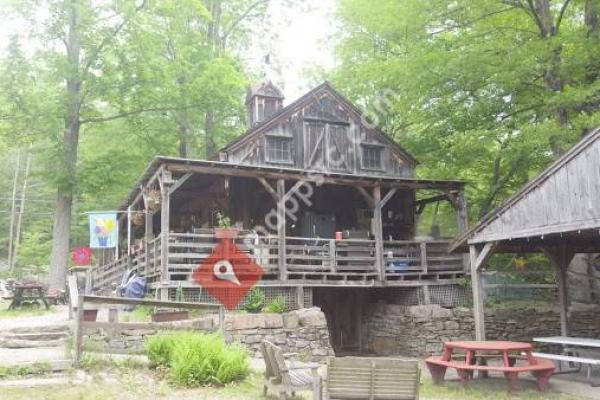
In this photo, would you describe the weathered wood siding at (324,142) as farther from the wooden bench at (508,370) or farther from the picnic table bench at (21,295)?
the wooden bench at (508,370)

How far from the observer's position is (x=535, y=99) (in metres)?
16.8

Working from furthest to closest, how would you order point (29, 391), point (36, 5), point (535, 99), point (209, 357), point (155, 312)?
point (36, 5)
point (535, 99)
point (155, 312)
point (209, 357)
point (29, 391)

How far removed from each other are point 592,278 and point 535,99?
609 cm

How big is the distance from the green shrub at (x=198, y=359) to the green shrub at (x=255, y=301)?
4.97m

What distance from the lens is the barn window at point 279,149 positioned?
1838 cm

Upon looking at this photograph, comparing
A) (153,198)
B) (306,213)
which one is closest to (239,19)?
(306,213)

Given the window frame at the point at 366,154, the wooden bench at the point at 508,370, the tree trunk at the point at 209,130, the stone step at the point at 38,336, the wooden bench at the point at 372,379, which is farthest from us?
the tree trunk at the point at 209,130

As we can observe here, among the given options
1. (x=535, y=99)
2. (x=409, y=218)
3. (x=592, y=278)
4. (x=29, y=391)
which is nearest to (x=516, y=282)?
(x=592, y=278)

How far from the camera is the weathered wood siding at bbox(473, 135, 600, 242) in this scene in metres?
9.19

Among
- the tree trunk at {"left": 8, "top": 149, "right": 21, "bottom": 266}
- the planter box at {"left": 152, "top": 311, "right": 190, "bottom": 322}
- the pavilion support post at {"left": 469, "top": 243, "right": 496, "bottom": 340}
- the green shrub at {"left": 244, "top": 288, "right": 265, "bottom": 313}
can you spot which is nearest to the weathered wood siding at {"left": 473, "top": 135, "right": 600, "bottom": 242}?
the pavilion support post at {"left": 469, "top": 243, "right": 496, "bottom": 340}

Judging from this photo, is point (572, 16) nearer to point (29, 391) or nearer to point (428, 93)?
point (428, 93)

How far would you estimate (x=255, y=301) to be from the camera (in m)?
13.6

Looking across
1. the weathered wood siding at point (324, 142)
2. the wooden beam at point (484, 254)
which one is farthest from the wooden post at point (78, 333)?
the weathered wood siding at point (324, 142)

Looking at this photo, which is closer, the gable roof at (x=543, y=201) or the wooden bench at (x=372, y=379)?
the wooden bench at (x=372, y=379)
